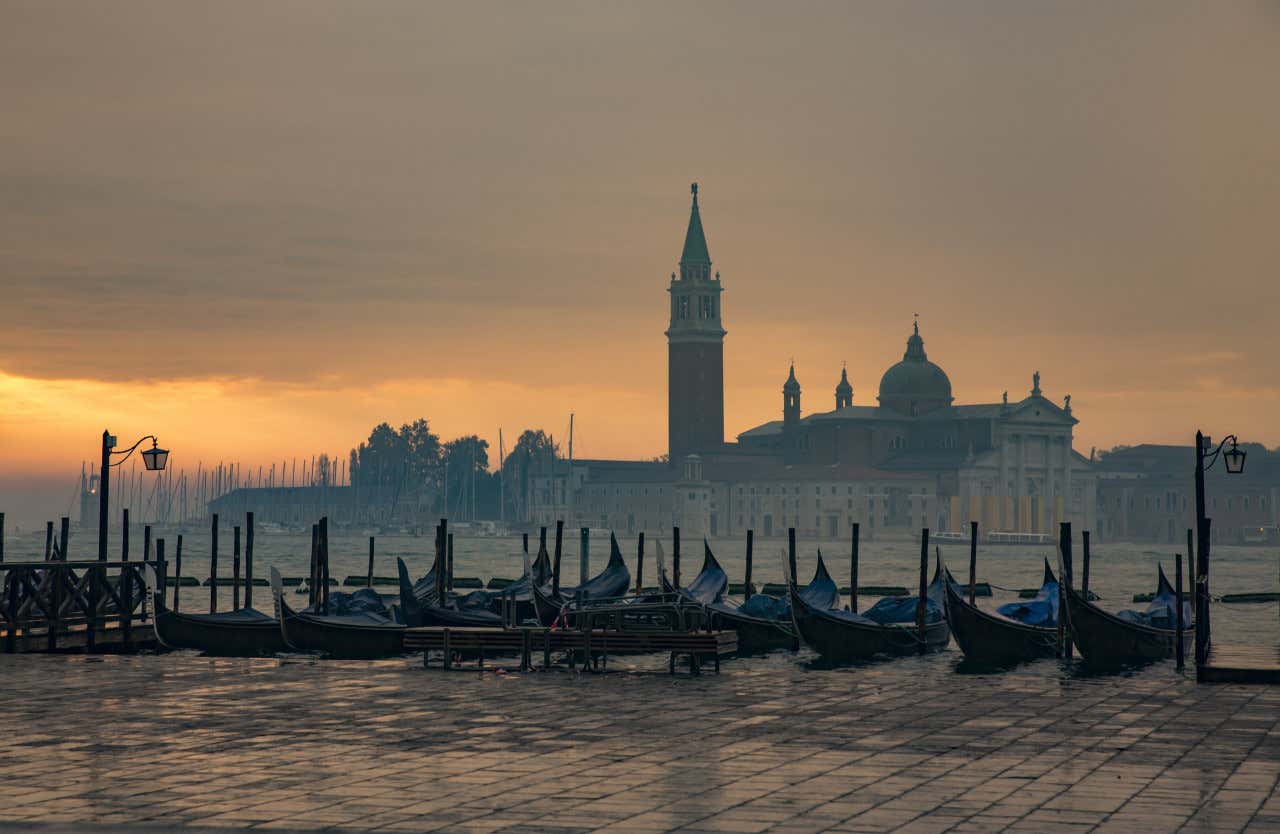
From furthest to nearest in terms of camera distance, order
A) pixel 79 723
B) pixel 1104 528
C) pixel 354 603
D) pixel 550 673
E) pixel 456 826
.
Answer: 1. pixel 1104 528
2. pixel 354 603
3. pixel 550 673
4. pixel 79 723
5. pixel 456 826

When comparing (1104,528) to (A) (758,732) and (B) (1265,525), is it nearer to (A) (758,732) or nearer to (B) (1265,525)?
(B) (1265,525)

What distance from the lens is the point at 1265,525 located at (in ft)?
480

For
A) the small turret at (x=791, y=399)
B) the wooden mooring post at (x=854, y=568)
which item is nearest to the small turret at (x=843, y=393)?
the small turret at (x=791, y=399)

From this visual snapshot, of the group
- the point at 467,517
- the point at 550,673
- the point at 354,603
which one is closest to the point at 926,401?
the point at 467,517

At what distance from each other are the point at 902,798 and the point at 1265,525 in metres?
146

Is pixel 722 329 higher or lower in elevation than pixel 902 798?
higher

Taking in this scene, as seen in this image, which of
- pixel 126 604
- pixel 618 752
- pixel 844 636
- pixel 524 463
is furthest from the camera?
pixel 524 463

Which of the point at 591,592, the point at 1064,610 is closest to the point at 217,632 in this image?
the point at 591,592

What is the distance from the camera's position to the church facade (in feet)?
467

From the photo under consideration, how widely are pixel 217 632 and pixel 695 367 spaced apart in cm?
11851

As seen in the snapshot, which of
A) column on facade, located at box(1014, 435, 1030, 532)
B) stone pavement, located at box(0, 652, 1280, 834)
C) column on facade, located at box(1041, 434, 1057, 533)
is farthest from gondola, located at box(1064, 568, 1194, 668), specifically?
column on facade, located at box(1041, 434, 1057, 533)

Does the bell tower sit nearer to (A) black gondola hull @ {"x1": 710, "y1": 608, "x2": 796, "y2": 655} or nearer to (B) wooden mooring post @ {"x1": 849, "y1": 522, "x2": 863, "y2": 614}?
(B) wooden mooring post @ {"x1": 849, "y1": 522, "x2": 863, "y2": 614}

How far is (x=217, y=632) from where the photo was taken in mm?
24438

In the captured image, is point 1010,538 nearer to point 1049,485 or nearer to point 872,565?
point 1049,485
